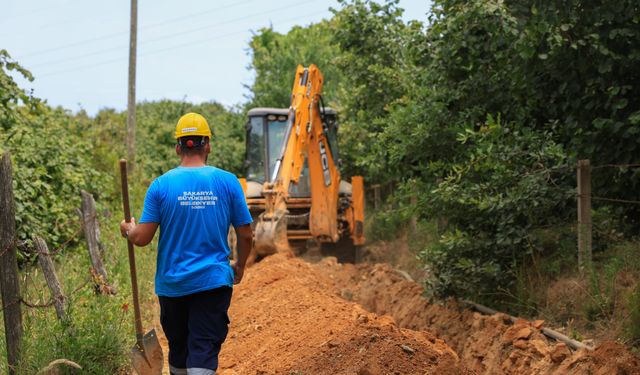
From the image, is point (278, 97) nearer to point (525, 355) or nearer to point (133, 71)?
point (133, 71)

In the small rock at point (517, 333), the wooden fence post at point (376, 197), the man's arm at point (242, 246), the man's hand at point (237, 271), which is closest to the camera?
the man's arm at point (242, 246)

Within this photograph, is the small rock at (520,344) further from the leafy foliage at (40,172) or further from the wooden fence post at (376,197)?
the wooden fence post at (376,197)

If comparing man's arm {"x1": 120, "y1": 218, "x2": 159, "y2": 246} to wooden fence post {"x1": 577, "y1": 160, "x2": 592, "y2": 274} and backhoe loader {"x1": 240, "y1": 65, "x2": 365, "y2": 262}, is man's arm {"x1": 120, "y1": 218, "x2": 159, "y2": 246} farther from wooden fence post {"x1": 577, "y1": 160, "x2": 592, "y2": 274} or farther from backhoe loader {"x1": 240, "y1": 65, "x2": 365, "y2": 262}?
backhoe loader {"x1": 240, "y1": 65, "x2": 365, "y2": 262}

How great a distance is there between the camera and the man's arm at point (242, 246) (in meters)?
6.06

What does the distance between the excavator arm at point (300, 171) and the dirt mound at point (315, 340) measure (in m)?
2.61

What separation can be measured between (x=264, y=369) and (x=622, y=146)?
4.39 metres

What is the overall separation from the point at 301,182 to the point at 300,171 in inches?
105

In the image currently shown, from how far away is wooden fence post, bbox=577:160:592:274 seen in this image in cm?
938

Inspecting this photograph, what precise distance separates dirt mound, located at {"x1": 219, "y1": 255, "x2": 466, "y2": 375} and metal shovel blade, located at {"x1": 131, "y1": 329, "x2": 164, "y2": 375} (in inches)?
47.7

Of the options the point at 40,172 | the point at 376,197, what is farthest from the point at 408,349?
the point at 376,197

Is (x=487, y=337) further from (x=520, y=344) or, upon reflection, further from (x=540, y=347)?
(x=540, y=347)

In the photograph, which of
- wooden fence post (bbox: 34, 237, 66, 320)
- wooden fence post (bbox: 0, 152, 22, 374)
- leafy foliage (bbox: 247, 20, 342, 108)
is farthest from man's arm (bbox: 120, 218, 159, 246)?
leafy foliage (bbox: 247, 20, 342, 108)

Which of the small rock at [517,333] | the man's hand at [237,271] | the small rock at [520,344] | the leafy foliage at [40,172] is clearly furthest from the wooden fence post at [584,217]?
the leafy foliage at [40,172]

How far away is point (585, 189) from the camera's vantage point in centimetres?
942
